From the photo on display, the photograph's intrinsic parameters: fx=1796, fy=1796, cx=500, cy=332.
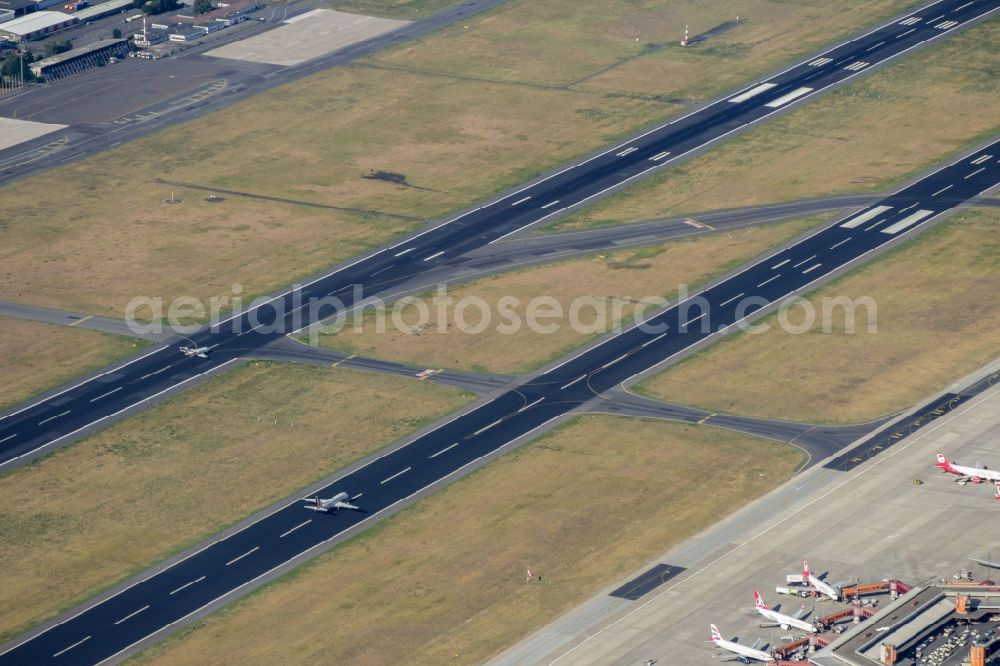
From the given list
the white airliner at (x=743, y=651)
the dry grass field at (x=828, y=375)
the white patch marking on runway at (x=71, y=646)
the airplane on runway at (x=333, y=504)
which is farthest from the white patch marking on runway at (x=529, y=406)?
the white patch marking on runway at (x=71, y=646)

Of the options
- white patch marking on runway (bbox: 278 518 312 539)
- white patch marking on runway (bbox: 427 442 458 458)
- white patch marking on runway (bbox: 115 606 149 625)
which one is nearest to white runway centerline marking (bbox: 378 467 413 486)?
white patch marking on runway (bbox: 427 442 458 458)

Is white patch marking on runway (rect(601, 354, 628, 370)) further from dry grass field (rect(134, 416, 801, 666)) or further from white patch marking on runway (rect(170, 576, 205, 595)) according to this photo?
white patch marking on runway (rect(170, 576, 205, 595))

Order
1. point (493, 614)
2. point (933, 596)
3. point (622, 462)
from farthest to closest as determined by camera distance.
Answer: point (622, 462) → point (493, 614) → point (933, 596)

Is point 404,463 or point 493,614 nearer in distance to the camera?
point 493,614

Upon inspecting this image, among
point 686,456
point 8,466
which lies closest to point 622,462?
point 686,456

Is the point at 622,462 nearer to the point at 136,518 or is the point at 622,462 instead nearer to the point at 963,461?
the point at 963,461

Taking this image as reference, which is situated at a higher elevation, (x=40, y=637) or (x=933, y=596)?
(x=933, y=596)

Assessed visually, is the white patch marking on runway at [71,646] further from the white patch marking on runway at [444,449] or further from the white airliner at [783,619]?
the white airliner at [783,619]
